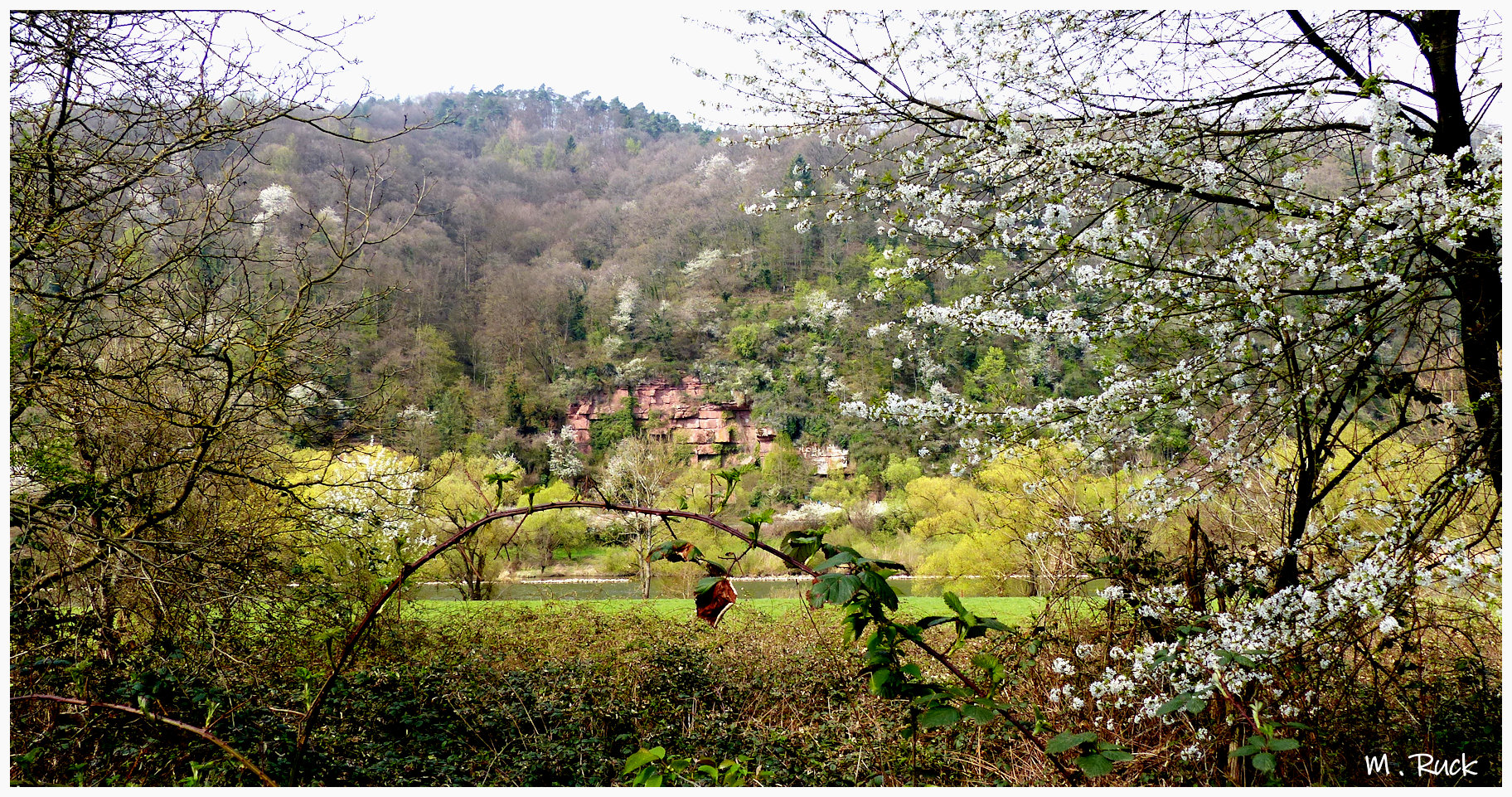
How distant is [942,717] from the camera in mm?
863

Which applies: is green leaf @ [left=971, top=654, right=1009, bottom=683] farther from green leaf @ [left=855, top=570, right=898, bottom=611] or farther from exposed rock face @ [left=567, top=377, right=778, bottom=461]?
exposed rock face @ [left=567, top=377, right=778, bottom=461]

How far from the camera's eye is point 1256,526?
3688mm

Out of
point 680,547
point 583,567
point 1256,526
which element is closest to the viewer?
point 680,547

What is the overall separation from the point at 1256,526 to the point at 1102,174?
237 cm

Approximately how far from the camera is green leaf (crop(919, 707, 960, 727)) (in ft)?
2.77

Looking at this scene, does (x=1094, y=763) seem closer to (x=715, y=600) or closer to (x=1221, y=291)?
(x=715, y=600)

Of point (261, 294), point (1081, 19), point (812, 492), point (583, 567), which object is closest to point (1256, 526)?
point (1081, 19)

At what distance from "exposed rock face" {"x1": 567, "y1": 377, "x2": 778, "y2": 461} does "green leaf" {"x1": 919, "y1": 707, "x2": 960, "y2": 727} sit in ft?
95.0

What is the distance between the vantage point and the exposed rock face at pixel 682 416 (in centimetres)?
3069

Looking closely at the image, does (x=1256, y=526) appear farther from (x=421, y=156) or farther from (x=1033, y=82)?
(x=421, y=156)

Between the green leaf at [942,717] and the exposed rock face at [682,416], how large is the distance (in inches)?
1141
